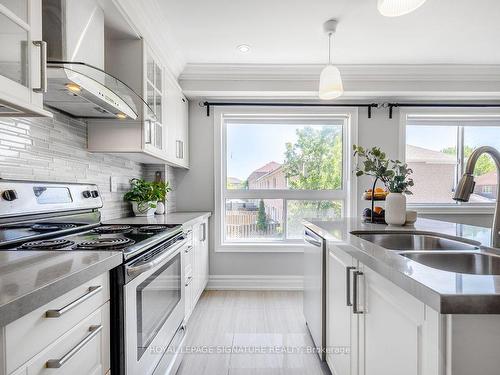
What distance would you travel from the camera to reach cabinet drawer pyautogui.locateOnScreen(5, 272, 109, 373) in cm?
59

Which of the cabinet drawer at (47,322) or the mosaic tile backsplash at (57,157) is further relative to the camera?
the mosaic tile backsplash at (57,157)

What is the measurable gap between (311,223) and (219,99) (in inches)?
76.1

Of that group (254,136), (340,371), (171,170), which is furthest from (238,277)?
(340,371)

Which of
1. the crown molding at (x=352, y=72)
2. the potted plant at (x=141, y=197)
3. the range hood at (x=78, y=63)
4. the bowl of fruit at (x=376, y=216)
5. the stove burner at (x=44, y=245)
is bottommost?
the stove burner at (x=44, y=245)

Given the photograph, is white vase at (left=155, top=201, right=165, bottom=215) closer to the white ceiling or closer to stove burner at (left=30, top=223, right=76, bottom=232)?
stove burner at (left=30, top=223, right=76, bottom=232)

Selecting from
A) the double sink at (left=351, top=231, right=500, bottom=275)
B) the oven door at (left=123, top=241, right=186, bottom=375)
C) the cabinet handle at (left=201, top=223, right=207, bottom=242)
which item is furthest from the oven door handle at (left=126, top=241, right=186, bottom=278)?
the cabinet handle at (left=201, top=223, right=207, bottom=242)

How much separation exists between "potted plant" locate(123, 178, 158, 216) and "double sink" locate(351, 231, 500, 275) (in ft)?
Answer: 5.89

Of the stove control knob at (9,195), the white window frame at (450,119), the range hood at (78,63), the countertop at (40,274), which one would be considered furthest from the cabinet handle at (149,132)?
the white window frame at (450,119)

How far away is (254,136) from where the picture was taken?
3355mm

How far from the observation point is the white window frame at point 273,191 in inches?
127

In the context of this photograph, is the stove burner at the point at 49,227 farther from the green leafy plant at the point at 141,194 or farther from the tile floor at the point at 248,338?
the tile floor at the point at 248,338

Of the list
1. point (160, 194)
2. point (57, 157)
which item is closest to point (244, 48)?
point (160, 194)

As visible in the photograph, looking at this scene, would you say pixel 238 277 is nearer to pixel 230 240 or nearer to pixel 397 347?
pixel 230 240

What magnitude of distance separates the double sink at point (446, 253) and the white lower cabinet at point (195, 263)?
1.38 m
